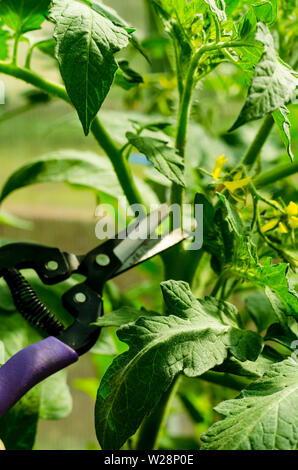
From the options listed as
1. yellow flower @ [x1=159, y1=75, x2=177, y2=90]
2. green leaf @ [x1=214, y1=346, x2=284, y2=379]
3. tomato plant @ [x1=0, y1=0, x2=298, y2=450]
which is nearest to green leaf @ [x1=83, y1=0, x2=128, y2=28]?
tomato plant @ [x1=0, y1=0, x2=298, y2=450]

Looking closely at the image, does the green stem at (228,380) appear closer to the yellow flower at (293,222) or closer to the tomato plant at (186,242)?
the tomato plant at (186,242)

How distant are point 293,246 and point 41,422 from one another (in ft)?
2.72

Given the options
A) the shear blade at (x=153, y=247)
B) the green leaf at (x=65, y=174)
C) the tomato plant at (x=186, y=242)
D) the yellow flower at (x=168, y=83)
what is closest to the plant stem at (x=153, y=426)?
the tomato plant at (x=186, y=242)

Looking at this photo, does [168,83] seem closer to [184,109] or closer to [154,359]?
[184,109]

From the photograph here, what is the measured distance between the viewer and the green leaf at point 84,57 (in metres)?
0.30

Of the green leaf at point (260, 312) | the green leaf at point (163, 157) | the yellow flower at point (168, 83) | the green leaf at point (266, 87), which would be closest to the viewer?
the green leaf at point (266, 87)

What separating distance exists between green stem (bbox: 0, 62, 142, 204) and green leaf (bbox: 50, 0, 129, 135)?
0.40 ft

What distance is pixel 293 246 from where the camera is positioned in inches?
16.8

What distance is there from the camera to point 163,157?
38 centimetres

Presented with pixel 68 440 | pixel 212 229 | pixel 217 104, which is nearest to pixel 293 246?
pixel 212 229

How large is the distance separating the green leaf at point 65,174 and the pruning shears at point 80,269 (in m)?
0.11

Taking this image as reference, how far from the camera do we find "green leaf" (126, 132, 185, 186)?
37 cm

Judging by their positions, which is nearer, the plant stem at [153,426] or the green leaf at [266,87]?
the green leaf at [266,87]
